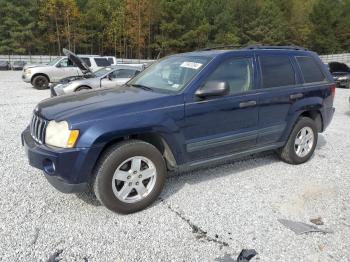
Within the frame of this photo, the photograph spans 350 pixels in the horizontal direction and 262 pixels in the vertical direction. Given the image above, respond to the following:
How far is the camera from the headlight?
3.38 meters

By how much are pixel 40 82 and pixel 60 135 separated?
1428 centimetres

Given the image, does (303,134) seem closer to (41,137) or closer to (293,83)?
(293,83)

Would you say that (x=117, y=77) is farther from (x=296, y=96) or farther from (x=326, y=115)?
(x=296, y=96)

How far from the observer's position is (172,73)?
177 inches

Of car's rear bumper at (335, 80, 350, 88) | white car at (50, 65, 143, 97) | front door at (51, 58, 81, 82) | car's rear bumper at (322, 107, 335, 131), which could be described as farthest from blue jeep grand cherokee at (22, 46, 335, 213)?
car's rear bumper at (335, 80, 350, 88)

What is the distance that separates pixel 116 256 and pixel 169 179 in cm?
178

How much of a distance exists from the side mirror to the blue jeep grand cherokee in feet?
0.04

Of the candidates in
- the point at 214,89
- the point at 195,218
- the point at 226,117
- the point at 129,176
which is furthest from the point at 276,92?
the point at 129,176

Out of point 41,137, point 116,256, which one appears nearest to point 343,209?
point 116,256

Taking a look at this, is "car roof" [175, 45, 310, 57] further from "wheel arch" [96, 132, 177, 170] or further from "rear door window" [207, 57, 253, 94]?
"wheel arch" [96, 132, 177, 170]

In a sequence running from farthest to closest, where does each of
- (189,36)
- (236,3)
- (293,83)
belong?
(236,3), (189,36), (293,83)

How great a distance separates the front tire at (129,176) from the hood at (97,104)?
0.37 m

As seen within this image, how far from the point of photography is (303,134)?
5438mm

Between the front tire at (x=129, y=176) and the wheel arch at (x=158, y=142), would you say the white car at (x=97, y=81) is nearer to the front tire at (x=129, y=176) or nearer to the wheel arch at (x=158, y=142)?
the wheel arch at (x=158, y=142)
